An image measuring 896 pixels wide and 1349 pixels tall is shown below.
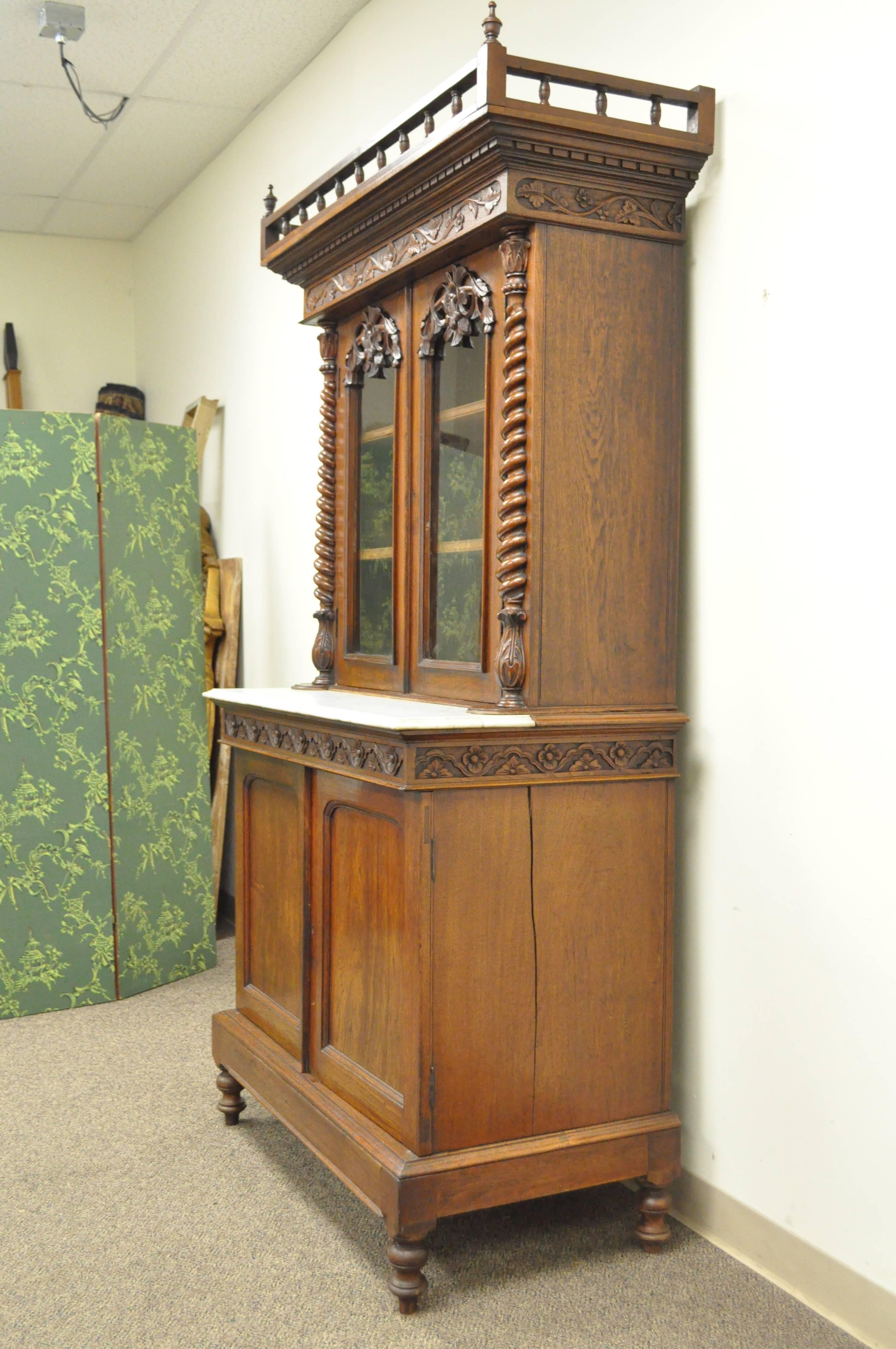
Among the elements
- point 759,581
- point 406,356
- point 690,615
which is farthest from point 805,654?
point 406,356

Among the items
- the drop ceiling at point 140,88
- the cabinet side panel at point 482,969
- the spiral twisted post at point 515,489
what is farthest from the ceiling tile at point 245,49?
the cabinet side panel at point 482,969

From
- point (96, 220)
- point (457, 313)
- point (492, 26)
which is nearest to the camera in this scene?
point (492, 26)

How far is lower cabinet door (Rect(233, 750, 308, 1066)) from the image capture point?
248cm

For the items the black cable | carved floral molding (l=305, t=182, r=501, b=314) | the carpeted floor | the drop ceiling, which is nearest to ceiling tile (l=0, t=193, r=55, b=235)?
the drop ceiling

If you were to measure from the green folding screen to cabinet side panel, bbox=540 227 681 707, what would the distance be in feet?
6.70

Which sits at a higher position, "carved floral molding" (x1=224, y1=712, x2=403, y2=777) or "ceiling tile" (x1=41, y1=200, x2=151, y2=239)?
"ceiling tile" (x1=41, y1=200, x2=151, y2=239)

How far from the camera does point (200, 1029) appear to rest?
11.2 feet

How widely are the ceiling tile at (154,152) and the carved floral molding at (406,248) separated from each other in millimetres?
1789

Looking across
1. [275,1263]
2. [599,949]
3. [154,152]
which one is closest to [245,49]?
[154,152]

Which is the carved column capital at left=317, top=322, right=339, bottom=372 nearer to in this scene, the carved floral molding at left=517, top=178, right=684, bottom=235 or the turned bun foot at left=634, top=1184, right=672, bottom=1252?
the carved floral molding at left=517, top=178, right=684, bottom=235

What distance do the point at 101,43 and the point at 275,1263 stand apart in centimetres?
337

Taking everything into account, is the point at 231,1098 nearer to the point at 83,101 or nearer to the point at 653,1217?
the point at 653,1217

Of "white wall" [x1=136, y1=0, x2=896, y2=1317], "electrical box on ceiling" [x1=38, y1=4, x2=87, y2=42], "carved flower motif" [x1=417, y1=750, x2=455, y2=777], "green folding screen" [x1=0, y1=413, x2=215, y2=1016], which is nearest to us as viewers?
"white wall" [x1=136, y1=0, x2=896, y2=1317]

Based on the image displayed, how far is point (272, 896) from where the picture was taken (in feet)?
8.70
